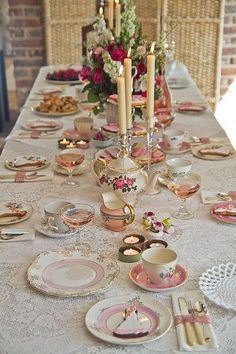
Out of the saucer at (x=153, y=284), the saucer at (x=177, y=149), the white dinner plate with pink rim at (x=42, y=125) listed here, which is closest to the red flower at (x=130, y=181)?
the saucer at (x=153, y=284)

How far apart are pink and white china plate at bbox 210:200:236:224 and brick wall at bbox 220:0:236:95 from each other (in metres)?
2.95

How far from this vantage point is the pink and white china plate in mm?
1573

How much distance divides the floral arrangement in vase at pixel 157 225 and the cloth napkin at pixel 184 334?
0.29 metres

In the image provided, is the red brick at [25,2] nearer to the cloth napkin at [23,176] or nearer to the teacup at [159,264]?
the cloth napkin at [23,176]

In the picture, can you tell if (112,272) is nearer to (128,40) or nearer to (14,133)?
(128,40)

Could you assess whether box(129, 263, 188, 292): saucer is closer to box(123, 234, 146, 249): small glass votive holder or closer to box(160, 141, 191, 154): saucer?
box(123, 234, 146, 249): small glass votive holder

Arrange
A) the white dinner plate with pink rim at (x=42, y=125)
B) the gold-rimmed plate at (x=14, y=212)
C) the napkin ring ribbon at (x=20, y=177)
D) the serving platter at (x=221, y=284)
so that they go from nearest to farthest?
the serving platter at (x=221, y=284)
the gold-rimmed plate at (x=14, y=212)
the napkin ring ribbon at (x=20, y=177)
the white dinner plate with pink rim at (x=42, y=125)

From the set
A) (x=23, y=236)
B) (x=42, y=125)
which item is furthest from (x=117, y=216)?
(x=42, y=125)

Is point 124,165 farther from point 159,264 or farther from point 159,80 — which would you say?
point 159,80

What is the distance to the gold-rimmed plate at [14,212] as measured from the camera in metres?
1.61

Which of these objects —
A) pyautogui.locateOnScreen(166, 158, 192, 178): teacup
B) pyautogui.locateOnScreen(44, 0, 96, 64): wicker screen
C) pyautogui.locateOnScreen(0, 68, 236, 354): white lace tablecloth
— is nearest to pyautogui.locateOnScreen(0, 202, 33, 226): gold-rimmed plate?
pyautogui.locateOnScreen(0, 68, 236, 354): white lace tablecloth

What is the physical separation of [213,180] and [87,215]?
0.52 m

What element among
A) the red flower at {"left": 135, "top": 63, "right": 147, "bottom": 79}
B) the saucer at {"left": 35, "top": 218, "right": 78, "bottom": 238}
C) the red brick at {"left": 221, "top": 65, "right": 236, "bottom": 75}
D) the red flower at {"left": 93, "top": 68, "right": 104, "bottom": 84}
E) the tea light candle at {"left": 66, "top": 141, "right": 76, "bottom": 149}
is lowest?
the red brick at {"left": 221, "top": 65, "right": 236, "bottom": 75}

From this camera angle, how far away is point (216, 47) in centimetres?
431
